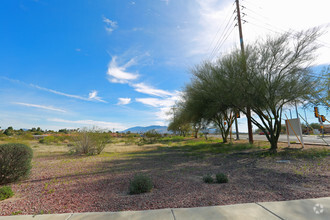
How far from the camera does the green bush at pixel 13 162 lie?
6332 millimetres

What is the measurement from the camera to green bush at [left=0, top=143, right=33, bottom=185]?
633cm

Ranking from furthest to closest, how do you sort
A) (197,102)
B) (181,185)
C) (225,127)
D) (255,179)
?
(225,127), (197,102), (255,179), (181,185)

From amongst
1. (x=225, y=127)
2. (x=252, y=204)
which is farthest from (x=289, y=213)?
(x=225, y=127)

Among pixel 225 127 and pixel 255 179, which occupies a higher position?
pixel 225 127

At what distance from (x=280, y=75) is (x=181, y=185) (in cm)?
972

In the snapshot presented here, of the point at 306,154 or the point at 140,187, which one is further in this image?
the point at 306,154

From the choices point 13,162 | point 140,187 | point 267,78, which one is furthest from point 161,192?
point 267,78

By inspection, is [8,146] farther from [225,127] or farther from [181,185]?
[225,127]

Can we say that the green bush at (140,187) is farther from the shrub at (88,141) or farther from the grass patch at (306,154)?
the shrub at (88,141)

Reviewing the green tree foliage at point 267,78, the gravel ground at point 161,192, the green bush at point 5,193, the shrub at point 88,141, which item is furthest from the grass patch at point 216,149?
the green bush at point 5,193

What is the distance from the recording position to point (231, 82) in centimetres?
1182

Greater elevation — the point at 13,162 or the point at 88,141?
the point at 88,141

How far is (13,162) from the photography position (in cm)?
654

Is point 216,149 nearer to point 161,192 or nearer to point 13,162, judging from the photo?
point 161,192
